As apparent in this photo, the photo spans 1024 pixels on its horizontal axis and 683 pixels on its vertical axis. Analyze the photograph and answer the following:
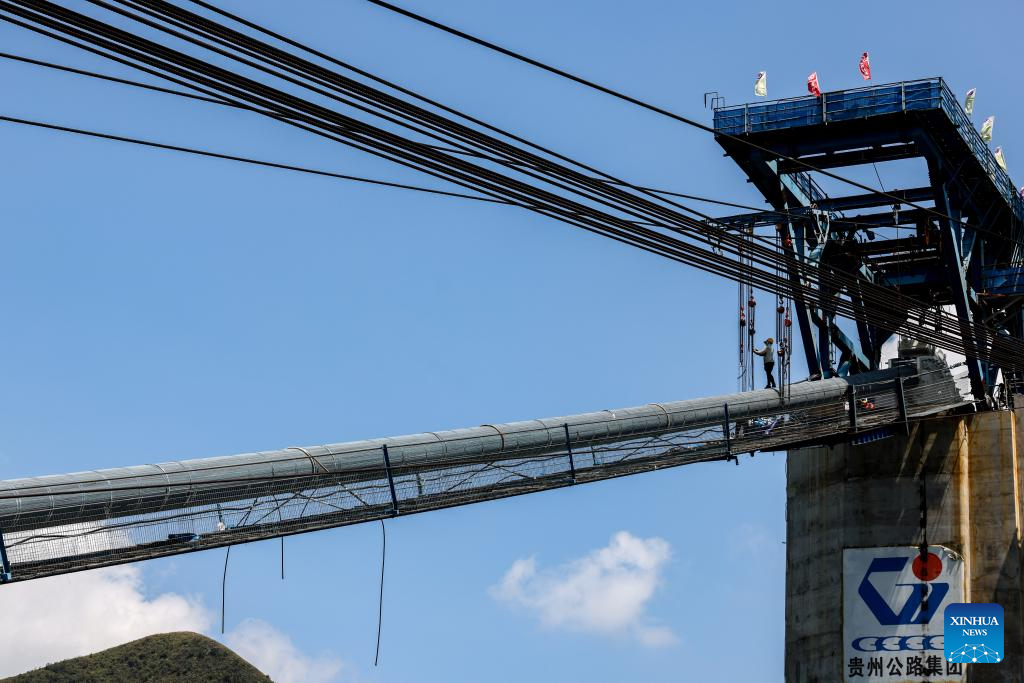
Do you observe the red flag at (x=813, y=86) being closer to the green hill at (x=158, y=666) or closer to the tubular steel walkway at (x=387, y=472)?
the tubular steel walkway at (x=387, y=472)

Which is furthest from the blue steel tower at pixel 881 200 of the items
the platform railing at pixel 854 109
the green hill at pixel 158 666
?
the green hill at pixel 158 666

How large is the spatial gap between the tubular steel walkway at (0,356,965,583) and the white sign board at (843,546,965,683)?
5458 millimetres

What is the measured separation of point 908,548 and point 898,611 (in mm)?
2182

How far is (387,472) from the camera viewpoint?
28.2m

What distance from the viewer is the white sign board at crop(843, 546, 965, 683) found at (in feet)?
152

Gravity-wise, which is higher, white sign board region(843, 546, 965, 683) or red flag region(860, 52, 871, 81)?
red flag region(860, 52, 871, 81)

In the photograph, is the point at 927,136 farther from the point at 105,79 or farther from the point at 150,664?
the point at 150,664

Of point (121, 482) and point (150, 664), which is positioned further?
point (150, 664)

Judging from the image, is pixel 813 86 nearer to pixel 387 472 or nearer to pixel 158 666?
pixel 387 472

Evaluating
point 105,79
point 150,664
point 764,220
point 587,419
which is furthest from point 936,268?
point 150,664

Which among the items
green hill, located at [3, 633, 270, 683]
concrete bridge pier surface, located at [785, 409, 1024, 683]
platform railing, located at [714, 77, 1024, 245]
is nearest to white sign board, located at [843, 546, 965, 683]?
concrete bridge pier surface, located at [785, 409, 1024, 683]

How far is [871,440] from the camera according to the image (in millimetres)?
46000

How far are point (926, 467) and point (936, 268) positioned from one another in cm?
780

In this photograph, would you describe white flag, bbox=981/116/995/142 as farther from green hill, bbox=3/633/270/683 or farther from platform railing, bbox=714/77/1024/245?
green hill, bbox=3/633/270/683
